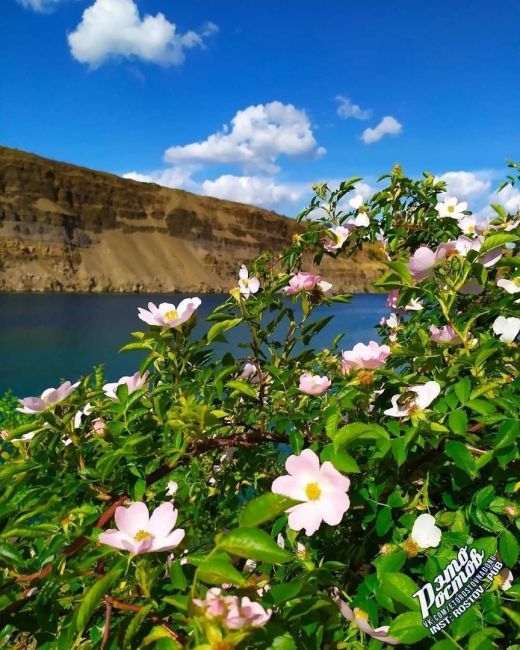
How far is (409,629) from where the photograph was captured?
676 mm

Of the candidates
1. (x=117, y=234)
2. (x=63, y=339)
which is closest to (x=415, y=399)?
(x=63, y=339)

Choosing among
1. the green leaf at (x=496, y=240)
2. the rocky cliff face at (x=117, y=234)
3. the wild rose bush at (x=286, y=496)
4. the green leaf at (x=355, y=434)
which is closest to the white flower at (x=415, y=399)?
the wild rose bush at (x=286, y=496)

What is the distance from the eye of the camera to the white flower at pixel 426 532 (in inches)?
31.5

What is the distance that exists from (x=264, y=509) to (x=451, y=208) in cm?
151

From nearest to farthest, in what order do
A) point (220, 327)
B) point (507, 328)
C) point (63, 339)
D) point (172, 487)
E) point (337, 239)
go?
1. point (507, 328)
2. point (220, 327)
3. point (172, 487)
4. point (337, 239)
5. point (63, 339)

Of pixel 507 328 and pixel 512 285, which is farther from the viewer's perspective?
pixel 512 285

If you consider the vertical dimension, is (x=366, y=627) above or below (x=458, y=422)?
below

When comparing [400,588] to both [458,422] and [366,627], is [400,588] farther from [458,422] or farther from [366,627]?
[458,422]

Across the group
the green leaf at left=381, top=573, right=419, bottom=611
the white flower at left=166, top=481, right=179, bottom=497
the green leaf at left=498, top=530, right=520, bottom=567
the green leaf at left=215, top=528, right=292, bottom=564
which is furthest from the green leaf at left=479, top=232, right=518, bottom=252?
the white flower at left=166, top=481, right=179, bottom=497

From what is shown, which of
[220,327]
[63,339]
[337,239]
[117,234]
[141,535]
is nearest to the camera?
[141,535]

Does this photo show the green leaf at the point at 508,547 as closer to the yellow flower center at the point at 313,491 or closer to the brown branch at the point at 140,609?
the yellow flower center at the point at 313,491

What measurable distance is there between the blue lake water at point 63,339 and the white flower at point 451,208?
2784 mm

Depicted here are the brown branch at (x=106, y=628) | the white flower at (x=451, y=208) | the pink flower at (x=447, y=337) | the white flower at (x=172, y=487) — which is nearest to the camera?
the brown branch at (x=106, y=628)

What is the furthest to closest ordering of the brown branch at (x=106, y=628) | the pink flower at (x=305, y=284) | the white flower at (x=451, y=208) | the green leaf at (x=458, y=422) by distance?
the white flower at (x=451, y=208), the pink flower at (x=305, y=284), the green leaf at (x=458, y=422), the brown branch at (x=106, y=628)
